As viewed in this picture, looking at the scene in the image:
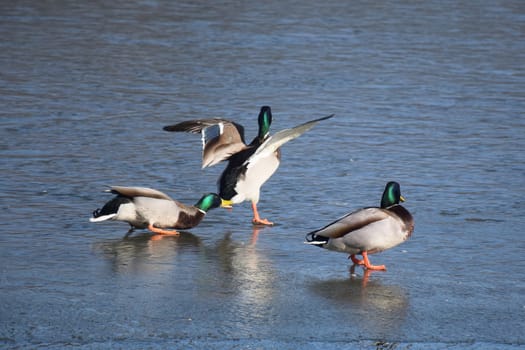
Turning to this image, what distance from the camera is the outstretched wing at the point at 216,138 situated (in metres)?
8.26

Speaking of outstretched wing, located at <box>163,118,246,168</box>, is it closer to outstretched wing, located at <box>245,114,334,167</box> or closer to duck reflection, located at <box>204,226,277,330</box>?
outstretched wing, located at <box>245,114,334,167</box>

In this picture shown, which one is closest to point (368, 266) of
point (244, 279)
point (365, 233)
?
point (365, 233)

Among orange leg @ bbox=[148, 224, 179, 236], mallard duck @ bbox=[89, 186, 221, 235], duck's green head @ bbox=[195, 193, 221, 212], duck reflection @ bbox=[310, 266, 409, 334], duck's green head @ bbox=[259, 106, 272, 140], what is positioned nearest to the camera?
duck reflection @ bbox=[310, 266, 409, 334]

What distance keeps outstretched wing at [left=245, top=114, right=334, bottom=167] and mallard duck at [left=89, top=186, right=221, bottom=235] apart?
735mm

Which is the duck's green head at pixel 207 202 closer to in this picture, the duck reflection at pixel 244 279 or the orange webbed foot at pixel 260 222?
the duck reflection at pixel 244 279

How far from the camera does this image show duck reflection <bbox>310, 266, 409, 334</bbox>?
5.42 metres

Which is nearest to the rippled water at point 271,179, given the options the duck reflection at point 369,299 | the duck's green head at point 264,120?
the duck reflection at point 369,299

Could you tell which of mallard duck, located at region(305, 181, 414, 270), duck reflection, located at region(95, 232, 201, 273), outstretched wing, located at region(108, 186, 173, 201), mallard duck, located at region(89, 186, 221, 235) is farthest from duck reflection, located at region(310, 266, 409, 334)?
outstretched wing, located at region(108, 186, 173, 201)

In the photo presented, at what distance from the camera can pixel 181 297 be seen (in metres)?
5.74

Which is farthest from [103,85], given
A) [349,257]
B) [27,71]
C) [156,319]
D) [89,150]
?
[156,319]

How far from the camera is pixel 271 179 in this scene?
8.86 metres

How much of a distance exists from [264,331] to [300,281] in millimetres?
955

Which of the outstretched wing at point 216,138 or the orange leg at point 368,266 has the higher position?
the outstretched wing at point 216,138

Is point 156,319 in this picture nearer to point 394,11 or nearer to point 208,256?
point 208,256
